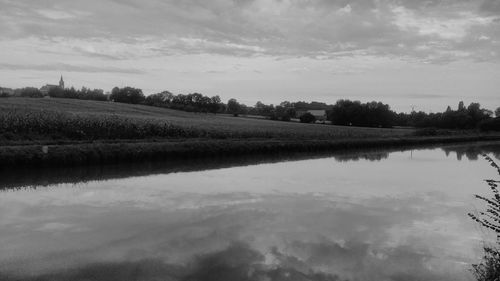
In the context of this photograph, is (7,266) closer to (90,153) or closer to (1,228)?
(1,228)

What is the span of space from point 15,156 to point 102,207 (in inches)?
319

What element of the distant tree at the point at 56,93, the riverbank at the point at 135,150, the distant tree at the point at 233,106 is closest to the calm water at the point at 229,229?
the riverbank at the point at 135,150

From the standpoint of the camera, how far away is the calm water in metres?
7.30

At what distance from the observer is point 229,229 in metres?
9.93

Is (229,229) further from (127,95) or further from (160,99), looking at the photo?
(160,99)

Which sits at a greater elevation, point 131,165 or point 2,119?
point 2,119

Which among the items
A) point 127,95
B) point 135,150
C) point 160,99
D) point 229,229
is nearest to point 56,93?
point 127,95

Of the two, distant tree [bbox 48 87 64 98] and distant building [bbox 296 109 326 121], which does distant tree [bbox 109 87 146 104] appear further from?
distant building [bbox 296 109 326 121]

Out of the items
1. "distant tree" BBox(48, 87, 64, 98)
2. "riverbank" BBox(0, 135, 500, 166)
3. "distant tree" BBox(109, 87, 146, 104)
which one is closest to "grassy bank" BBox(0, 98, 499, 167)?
"riverbank" BBox(0, 135, 500, 166)

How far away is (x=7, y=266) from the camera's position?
272 inches

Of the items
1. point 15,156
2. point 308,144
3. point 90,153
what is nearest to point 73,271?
point 15,156

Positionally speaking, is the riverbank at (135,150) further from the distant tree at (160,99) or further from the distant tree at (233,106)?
the distant tree at (233,106)

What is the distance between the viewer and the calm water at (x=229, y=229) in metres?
7.30

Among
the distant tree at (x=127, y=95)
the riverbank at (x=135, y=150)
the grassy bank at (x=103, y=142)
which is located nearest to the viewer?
the riverbank at (x=135, y=150)
